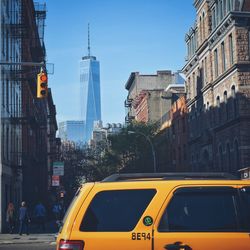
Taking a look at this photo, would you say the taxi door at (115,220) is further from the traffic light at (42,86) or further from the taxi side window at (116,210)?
the traffic light at (42,86)

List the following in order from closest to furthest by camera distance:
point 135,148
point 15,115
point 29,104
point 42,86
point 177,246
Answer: point 177,246
point 42,86
point 15,115
point 29,104
point 135,148

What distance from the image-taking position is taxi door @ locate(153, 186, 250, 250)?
5.73 meters

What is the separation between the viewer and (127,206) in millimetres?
5938

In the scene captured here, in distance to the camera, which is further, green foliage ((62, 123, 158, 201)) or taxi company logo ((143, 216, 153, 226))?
green foliage ((62, 123, 158, 201))

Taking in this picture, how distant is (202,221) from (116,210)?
3.26ft

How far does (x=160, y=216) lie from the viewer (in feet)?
19.2

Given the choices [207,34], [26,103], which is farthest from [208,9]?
[26,103]

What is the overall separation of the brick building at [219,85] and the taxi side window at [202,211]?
108 feet

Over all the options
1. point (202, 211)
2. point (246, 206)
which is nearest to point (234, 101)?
point (246, 206)

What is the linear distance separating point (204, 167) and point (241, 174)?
37.5ft

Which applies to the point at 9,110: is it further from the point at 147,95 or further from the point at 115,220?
the point at 147,95

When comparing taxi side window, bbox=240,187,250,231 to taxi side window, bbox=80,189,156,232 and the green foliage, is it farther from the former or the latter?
the green foliage

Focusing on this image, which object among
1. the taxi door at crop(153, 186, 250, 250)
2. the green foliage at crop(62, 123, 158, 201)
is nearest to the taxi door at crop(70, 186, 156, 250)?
the taxi door at crop(153, 186, 250, 250)

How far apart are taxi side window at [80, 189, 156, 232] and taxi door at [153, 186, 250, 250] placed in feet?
0.85
